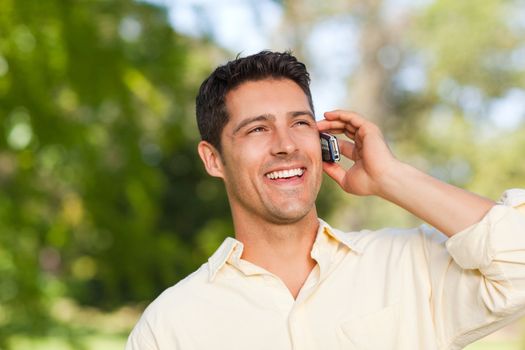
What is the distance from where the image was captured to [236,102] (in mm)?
2094

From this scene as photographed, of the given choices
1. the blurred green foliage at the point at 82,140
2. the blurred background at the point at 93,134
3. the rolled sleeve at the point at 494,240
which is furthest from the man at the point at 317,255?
the blurred green foliage at the point at 82,140

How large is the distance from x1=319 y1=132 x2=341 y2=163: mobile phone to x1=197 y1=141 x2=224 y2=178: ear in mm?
286

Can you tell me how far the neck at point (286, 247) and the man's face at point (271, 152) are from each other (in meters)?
0.03

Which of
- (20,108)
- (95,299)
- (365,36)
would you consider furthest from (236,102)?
(365,36)

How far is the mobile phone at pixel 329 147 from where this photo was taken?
2.02 m

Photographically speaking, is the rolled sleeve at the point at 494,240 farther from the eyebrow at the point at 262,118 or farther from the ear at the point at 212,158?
the ear at the point at 212,158

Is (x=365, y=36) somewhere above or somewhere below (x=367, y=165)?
above

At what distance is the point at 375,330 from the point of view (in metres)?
1.82

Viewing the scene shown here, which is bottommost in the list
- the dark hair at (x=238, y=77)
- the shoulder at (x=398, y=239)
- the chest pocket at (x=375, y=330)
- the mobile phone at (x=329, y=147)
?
the chest pocket at (x=375, y=330)

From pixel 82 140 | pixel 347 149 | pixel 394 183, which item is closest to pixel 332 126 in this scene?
pixel 347 149

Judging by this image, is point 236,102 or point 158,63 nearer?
point 236,102

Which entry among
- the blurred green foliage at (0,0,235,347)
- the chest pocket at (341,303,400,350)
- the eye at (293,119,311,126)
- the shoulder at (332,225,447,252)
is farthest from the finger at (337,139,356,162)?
the blurred green foliage at (0,0,235,347)

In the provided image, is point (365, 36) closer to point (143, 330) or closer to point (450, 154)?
point (450, 154)

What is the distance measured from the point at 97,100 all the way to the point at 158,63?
0.70 metres
